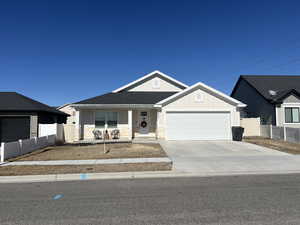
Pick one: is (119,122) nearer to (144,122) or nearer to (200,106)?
(144,122)

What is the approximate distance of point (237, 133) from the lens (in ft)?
46.7

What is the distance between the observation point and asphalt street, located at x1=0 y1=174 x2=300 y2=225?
3447 millimetres

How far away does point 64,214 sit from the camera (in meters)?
3.68

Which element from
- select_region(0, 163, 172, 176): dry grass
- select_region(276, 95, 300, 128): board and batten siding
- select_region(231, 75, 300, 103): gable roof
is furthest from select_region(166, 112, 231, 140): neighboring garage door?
select_region(0, 163, 172, 176): dry grass

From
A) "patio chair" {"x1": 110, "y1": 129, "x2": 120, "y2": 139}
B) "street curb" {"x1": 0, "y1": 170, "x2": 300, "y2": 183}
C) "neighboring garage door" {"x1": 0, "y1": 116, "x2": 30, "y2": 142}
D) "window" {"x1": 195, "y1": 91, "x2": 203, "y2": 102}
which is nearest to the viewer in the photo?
"street curb" {"x1": 0, "y1": 170, "x2": 300, "y2": 183}

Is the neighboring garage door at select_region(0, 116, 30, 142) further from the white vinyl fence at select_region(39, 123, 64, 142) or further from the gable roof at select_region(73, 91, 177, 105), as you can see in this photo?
the gable roof at select_region(73, 91, 177, 105)

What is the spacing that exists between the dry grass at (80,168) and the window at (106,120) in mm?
8924

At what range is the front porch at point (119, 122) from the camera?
1592 centimetres

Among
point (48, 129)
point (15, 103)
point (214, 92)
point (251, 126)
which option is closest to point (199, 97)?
point (214, 92)

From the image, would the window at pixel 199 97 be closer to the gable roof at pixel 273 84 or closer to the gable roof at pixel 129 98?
the gable roof at pixel 129 98

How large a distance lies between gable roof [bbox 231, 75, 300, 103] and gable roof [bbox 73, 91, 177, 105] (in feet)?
32.1

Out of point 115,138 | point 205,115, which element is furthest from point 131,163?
point 205,115

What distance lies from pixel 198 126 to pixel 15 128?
1475 centimetres

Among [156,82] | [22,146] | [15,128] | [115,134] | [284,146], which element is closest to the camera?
[22,146]
